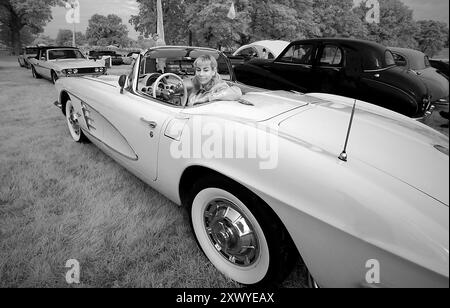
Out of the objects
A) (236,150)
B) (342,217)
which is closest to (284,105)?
(236,150)

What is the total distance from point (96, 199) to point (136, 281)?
121 cm

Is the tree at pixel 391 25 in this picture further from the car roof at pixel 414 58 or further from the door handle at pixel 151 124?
the door handle at pixel 151 124

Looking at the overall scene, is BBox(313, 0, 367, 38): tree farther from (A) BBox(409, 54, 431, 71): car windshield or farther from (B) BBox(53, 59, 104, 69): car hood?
(B) BBox(53, 59, 104, 69): car hood

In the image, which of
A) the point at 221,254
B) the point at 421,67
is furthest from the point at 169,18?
the point at 221,254

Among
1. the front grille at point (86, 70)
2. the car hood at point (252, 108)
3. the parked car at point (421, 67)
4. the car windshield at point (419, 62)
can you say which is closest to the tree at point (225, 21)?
the front grille at point (86, 70)

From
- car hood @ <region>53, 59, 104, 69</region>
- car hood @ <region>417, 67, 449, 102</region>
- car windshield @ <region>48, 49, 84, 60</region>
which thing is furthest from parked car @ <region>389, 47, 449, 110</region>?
car windshield @ <region>48, 49, 84, 60</region>

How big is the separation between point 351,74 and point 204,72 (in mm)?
3552

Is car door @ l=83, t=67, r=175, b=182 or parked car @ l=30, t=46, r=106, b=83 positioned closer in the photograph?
car door @ l=83, t=67, r=175, b=182

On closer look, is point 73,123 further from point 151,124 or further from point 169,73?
point 151,124

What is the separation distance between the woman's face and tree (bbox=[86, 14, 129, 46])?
80.6m

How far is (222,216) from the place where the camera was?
1.72 m

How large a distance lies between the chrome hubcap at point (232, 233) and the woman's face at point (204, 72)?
119 centimetres

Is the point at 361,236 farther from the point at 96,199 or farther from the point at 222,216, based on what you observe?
the point at 96,199

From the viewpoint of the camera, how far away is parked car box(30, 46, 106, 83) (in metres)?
8.63
